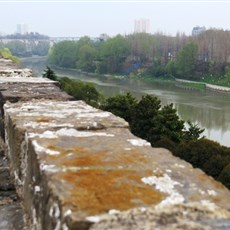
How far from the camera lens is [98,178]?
1.54m

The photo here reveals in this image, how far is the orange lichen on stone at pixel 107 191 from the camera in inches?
52.7

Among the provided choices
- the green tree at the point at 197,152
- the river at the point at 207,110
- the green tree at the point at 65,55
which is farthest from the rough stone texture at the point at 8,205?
the green tree at the point at 65,55

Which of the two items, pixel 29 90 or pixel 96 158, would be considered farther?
pixel 29 90

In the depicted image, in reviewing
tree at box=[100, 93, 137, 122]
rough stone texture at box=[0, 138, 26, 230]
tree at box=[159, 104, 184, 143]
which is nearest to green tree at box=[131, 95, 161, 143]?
tree at box=[159, 104, 184, 143]

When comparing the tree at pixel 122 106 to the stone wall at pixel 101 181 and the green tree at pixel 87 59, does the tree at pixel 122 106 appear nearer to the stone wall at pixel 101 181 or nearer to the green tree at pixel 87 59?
the stone wall at pixel 101 181

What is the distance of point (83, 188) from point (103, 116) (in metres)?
1.10

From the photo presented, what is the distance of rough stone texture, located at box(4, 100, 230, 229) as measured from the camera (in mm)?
1331

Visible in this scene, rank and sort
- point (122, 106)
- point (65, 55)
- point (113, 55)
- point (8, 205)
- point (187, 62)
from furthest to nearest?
point (65, 55) → point (113, 55) → point (187, 62) → point (122, 106) → point (8, 205)

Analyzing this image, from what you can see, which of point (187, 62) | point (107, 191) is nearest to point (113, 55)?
point (187, 62)

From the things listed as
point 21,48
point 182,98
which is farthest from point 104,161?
point 21,48

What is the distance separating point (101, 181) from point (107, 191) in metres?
0.09

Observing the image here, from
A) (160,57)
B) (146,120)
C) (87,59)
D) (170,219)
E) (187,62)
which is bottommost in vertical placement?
(146,120)

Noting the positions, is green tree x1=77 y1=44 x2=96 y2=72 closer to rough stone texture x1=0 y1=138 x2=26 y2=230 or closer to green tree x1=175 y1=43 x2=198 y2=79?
green tree x1=175 y1=43 x2=198 y2=79

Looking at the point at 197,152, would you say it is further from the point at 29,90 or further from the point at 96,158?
the point at 96,158
